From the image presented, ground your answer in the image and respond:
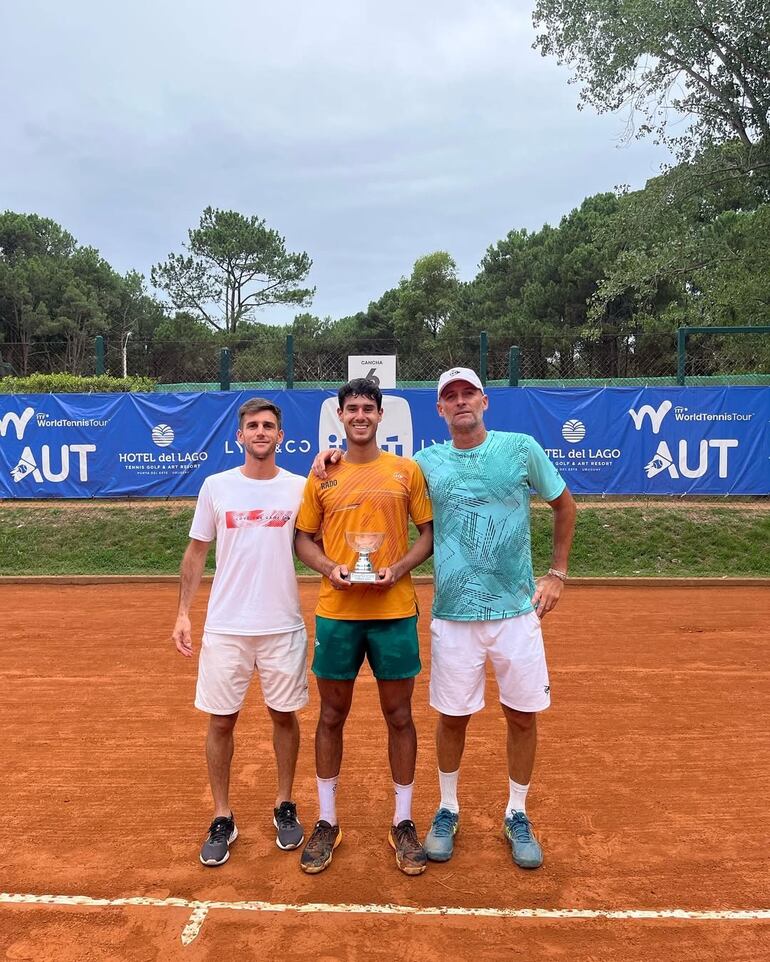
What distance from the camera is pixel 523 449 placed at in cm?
319

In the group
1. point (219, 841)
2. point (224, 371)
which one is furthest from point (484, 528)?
point (224, 371)

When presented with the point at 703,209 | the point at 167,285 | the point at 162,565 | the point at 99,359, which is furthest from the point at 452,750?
the point at 167,285

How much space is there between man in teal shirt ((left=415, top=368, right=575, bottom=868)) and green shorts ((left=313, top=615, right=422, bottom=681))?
21 cm

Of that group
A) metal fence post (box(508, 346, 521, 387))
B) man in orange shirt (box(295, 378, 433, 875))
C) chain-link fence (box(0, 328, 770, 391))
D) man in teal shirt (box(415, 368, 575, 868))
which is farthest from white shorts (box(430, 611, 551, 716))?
chain-link fence (box(0, 328, 770, 391))

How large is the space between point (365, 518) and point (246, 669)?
0.95 meters

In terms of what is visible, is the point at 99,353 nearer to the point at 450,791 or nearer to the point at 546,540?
the point at 546,540

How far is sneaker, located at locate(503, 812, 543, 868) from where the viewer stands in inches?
121

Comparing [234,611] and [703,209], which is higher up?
[703,209]

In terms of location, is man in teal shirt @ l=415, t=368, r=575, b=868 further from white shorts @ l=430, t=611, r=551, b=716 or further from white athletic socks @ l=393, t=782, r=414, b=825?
white athletic socks @ l=393, t=782, r=414, b=825

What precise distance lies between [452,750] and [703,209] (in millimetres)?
16342

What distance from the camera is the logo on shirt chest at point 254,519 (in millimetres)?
3176

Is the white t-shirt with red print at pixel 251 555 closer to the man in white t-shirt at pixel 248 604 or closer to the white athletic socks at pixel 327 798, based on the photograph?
the man in white t-shirt at pixel 248 604

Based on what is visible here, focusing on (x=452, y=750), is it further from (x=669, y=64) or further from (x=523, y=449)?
(x=669, y=64)

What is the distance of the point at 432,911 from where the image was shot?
2795 mm
